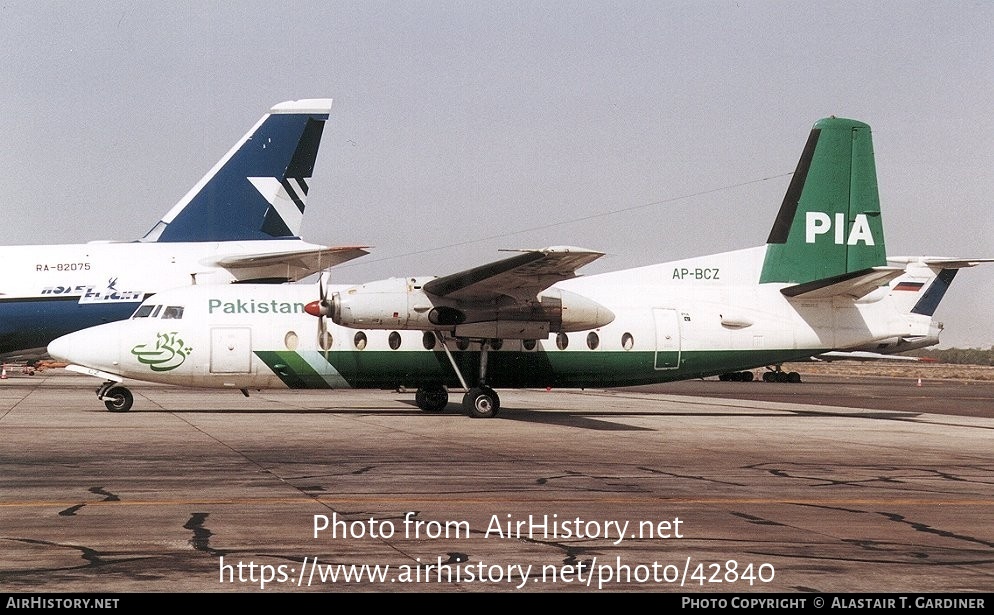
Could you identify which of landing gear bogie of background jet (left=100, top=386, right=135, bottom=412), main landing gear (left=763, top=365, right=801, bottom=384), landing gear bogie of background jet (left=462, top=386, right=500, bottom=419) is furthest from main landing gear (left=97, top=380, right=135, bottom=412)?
main landing gear (left=763, top=365, right=801, bottom=384)

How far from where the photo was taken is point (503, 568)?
731 cm

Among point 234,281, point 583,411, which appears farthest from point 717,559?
point 234,281

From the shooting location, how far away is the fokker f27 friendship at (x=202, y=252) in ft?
96.9

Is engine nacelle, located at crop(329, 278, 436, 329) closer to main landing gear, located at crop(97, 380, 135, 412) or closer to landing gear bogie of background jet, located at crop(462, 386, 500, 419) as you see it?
landing gear bogie of background jet, located at crop(462, 386, 500, 419)

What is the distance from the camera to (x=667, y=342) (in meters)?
24.4

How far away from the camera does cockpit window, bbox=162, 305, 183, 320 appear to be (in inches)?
883

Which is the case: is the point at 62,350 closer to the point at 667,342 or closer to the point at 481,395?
the point at 481,395

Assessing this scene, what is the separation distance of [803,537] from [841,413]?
20572mm

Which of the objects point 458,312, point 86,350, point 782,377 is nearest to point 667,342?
point 458,312

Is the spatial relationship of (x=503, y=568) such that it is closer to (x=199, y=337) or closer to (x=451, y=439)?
(x=451, y=439)

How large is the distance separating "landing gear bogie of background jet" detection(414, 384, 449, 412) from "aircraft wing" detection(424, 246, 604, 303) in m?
3.66

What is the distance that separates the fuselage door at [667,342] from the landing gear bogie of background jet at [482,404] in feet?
14.1

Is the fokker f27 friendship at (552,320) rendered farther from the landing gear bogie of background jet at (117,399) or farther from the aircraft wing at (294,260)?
the aircraft wing at (294,260)

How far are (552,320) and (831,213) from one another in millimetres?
8676
